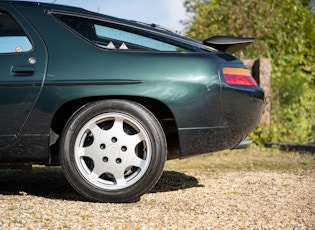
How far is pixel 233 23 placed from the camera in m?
10.8

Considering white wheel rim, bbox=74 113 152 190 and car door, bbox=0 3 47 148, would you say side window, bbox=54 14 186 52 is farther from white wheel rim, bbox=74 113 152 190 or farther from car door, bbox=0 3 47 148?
white wheel rim, bbox=74 113 152 190

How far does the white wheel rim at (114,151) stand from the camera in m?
4.33

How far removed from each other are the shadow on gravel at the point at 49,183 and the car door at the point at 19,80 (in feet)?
2.18

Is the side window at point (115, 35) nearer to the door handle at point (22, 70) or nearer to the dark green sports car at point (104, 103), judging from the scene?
the dark green sports car at point (104, 103)

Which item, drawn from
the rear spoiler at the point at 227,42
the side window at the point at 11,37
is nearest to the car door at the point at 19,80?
the side window at the point at 11,37

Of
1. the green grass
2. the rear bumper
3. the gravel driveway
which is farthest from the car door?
the green grass

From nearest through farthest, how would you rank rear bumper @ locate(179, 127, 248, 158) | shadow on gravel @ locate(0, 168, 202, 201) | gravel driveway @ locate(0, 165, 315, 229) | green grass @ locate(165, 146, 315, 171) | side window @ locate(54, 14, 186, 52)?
gravel driveway @ locate(0, 165, 315, 229) < rear bumper @ locate(179, 127, 248, 158) < side window @ locate(54, 14, 186, 52) < shadow on gravel @ locate(0, 168, 202, 201) < green grass @ locate(165, 146, 315, 171)

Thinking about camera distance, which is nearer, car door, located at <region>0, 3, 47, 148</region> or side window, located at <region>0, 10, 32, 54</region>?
car door, located at <region>0, 3, 47, 148</region>

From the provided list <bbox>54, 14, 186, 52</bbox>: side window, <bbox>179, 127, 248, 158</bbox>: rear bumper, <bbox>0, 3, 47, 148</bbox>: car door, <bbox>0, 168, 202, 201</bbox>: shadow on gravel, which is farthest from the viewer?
<bbox>0, 168, 202, 201</bbox>: shadow on gravel

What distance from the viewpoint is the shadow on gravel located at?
16.0ft

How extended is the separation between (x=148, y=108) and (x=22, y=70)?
99 centimetres

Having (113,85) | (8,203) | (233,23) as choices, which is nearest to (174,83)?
(113,85)

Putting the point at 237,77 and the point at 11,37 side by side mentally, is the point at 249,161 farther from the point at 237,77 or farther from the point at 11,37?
the point at 11,37

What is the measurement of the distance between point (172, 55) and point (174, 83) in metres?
0.25
